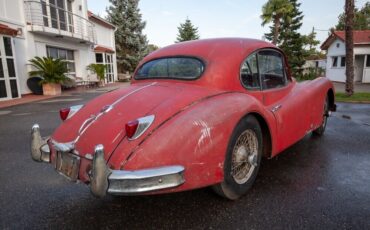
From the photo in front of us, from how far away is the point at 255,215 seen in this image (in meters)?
2.19

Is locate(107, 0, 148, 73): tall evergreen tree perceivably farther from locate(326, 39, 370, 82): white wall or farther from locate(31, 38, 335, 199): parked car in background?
locate(31, 38, 335, 199): parked car in background

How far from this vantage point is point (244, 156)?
8.34ft

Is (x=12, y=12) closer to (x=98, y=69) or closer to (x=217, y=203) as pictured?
(x=98, y=69)

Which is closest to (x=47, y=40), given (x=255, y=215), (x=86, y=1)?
(x=86, y=1)

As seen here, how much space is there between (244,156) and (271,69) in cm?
143

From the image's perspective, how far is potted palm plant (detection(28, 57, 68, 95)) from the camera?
12602mm

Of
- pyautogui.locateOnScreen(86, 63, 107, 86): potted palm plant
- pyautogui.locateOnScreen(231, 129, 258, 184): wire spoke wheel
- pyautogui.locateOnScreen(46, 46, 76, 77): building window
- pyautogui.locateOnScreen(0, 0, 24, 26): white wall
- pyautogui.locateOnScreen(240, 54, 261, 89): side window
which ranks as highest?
pyautogui.locateOnScreen(0, 0, 24, 26): white wall

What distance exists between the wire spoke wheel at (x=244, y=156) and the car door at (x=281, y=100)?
0.39 m

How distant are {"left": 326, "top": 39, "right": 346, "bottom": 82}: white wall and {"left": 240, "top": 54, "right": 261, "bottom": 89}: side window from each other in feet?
66.1

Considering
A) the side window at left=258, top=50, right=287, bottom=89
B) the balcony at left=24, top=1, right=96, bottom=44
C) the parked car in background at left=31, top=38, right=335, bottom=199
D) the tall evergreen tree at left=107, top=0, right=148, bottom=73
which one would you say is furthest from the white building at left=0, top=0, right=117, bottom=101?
the side window at left=258, top=50, right=287, bottom=89

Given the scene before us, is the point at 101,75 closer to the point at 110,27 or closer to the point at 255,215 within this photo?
the point at 110,27

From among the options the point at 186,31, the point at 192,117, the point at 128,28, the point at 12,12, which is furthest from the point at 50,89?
the point at 186,31

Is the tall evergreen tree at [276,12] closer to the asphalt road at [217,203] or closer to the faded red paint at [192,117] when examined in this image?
the asphalt road at [217,203]

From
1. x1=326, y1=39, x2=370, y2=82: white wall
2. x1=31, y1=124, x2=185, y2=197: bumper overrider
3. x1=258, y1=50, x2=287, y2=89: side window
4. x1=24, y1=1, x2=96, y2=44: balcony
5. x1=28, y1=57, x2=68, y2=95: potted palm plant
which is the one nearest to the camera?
x1=31, y1=124, x2=185, y2=197: bumper overrider
